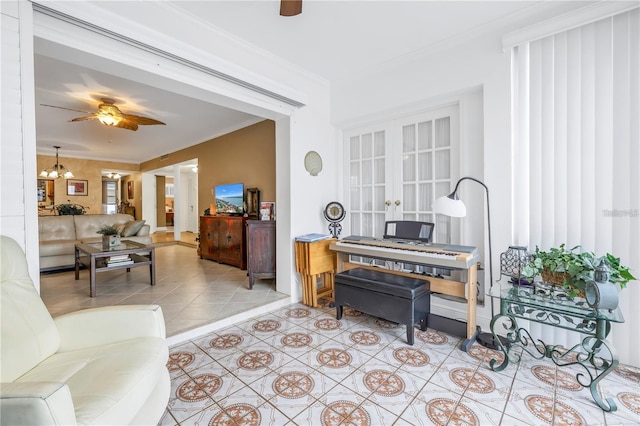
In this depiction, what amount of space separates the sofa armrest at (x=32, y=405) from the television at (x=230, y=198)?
4.14m

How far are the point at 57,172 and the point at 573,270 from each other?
381 inches

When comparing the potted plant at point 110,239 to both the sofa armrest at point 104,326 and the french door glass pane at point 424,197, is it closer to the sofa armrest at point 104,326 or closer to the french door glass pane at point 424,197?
the sofa armrest at point 104,326

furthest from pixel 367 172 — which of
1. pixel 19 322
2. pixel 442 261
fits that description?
pixel 19 322

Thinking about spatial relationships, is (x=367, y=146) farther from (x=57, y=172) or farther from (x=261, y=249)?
(x=57, y=172)

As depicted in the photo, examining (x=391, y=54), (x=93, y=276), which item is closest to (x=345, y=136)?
(x=391, y=54)

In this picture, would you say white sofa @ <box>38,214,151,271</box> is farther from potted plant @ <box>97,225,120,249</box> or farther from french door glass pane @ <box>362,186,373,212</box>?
french door glass pane @ <box>362,186,373,212</box>

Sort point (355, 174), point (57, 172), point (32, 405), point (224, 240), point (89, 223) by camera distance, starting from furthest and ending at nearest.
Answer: point (57, 172) < point (89, 223) < point (224, 240) < point (355, 174) < point (32, 405)

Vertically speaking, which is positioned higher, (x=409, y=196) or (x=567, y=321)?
(x=409, y=196)

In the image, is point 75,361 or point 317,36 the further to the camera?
point 317,36

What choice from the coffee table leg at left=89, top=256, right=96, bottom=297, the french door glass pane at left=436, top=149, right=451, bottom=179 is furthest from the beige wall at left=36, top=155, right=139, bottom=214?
the french door glass pane at left=436, top=149, right=451, bottom=179

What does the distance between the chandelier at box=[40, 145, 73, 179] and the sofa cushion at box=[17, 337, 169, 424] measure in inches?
297

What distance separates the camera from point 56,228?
205 inches

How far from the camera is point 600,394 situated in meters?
1.72

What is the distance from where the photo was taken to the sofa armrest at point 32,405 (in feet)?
2.70
